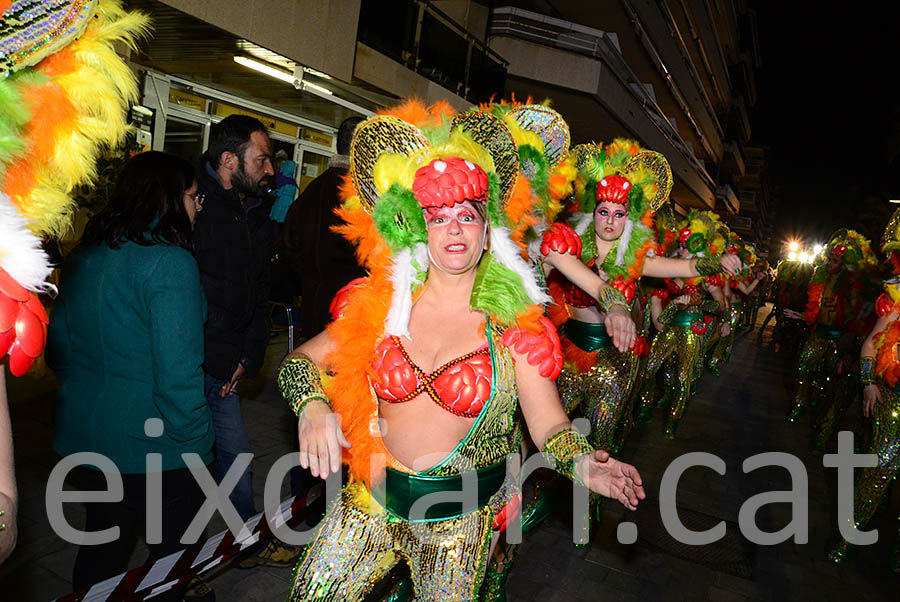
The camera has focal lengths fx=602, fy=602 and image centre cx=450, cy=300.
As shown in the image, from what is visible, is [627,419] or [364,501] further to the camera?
[627,419]

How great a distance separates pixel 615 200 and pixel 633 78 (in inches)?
519

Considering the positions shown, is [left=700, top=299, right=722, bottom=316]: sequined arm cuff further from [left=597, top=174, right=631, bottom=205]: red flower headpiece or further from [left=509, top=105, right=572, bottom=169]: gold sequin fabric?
[left=509, top=105, right=572, bottom=169]: gold sequin fabric

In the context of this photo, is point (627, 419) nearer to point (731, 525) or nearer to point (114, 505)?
point (731, 525)

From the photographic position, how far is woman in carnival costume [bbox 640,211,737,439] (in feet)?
23.0

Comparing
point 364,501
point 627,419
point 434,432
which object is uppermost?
point 434,432

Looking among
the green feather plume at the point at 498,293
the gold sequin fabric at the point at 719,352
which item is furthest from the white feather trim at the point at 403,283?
the gold sequin fabric at the point at 719,352

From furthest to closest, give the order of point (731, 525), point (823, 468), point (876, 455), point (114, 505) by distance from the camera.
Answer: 1. point (823, 468)
2. point (731, 525)
3. point (876, 455)
4. point (114, 505)

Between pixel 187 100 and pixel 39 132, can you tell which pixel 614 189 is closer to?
pixel 39 132

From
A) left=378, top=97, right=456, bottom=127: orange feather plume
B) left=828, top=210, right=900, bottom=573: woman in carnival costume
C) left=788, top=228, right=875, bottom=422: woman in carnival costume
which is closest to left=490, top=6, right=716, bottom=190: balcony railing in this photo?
left=788, top=228, right=875, bottom=422: woman in carnival costume

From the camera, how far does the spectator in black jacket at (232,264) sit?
2945 millimetres

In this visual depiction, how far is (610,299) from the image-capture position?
9.73ft

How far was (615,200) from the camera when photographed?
181 inches

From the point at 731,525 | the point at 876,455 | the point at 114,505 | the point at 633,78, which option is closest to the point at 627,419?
the point at 731,525

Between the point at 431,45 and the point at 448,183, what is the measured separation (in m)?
9.21
